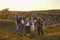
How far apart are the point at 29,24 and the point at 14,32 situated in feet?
0.79

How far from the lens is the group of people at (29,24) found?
6.58 ft

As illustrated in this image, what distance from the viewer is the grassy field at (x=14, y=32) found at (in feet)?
6.45

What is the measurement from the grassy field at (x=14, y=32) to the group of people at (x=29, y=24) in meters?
0.07

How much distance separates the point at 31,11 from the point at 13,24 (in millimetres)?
319

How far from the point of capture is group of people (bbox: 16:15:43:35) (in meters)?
2.01

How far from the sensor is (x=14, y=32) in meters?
1.99

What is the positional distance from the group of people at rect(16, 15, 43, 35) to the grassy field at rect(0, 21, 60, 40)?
68mm

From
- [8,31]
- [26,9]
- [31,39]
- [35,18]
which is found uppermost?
[26,9]

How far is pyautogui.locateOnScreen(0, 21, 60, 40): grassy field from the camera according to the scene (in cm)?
197

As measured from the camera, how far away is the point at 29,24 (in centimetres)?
202

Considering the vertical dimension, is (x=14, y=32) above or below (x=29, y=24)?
below
